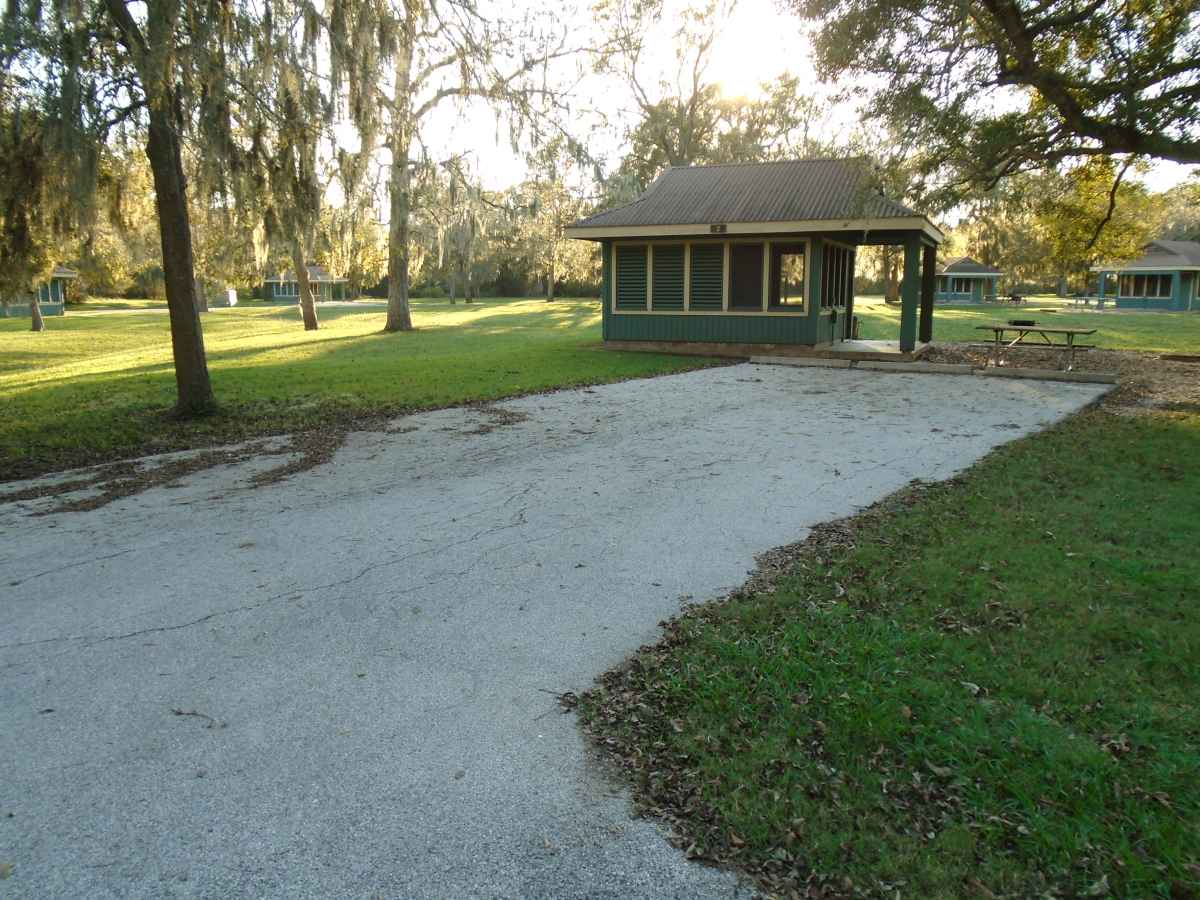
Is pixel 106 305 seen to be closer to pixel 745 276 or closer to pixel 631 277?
pixel 631 277

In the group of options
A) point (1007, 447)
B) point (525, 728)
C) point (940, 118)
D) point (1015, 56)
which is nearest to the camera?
point (525, 728)

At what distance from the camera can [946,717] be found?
329 cm

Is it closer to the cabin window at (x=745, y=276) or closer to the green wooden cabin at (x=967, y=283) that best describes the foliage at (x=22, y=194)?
the cabin window at (x=745, y=276)

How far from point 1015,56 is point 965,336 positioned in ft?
47.9

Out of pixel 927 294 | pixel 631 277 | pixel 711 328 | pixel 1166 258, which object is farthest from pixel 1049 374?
pixel 1166 258

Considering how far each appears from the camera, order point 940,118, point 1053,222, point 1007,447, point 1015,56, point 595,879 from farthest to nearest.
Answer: point 1053,222, point 940,118, point 1015,56, point 1007,447, point 595,879

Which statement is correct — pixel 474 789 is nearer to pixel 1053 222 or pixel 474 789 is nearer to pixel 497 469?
pixel 497 469

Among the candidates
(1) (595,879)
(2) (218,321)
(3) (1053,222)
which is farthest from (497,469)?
(2) (218,321)

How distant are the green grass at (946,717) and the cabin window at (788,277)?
1256cm

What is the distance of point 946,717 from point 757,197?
53.9ft

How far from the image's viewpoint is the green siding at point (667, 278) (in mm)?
18436

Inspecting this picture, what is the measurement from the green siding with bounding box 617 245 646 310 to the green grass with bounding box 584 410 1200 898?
551 inches

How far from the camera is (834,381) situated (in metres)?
14.5

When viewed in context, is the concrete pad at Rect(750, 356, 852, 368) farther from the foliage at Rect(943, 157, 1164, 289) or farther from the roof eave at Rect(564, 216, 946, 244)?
the foliage at Rect(943, 157, 1164, 289)
